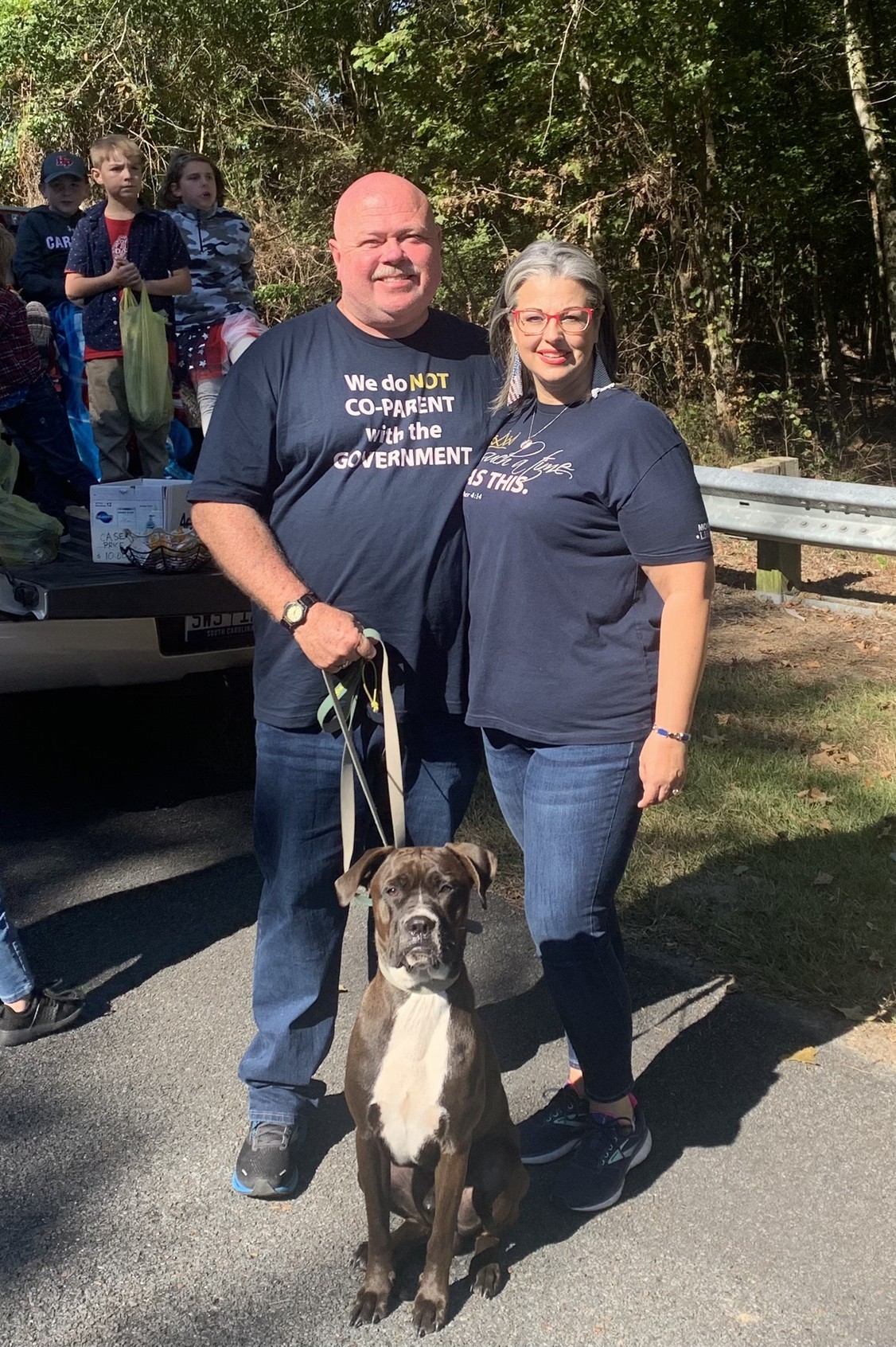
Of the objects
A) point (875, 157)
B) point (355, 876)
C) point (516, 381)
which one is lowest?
point (355, 876)

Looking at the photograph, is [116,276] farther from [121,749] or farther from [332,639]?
[332,639]

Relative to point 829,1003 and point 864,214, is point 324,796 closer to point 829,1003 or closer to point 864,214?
point 829,1003

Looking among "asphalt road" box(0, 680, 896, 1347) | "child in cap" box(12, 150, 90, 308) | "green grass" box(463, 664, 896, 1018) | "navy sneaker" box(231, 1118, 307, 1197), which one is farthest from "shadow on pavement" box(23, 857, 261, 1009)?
"child in cap" box(12, 150, 90, 308)

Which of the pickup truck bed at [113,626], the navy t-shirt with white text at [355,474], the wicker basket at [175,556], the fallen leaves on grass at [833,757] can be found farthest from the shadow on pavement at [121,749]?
the fallen leaves on grass at [833,757]

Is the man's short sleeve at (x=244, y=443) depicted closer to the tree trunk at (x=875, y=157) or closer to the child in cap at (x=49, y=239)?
the child in cap at (x=49, y=239)

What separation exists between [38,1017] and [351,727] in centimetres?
149

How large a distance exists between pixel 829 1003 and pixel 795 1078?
0.37 m

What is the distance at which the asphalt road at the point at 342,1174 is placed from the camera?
99.5 inches

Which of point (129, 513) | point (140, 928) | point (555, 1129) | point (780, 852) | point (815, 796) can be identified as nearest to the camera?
point (555, 1129)

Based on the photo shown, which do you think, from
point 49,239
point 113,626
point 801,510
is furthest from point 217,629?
point 801,510

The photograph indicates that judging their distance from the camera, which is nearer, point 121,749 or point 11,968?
point 11,968

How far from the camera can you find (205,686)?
17.1ft

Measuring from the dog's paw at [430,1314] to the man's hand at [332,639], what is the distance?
125 cm

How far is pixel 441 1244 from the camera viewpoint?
2.50 m
